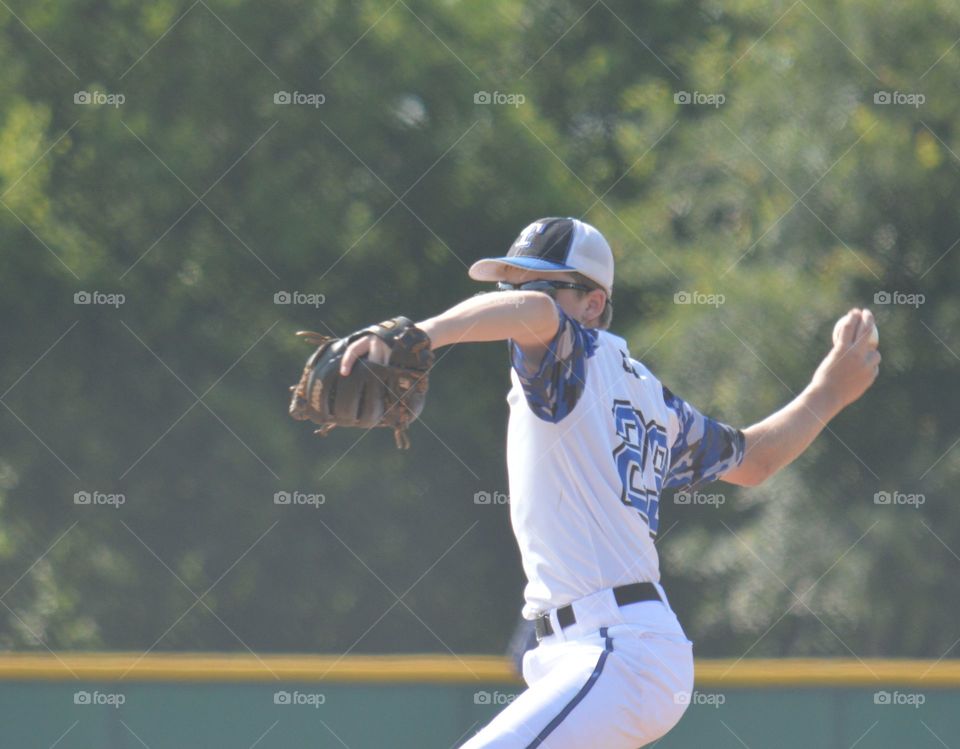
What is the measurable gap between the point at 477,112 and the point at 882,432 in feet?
8.17

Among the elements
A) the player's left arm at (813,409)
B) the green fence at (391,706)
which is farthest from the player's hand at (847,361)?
the green fence at (391,706)

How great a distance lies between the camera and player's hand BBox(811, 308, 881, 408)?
3.17 meters

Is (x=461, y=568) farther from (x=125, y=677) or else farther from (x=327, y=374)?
(x=327, y=374)

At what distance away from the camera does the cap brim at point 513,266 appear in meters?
2.56

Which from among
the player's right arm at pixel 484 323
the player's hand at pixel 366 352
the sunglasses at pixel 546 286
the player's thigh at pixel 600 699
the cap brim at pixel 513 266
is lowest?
the player's thigh at pixel 600 699

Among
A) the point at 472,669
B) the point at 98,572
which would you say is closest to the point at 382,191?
the point at 98,572

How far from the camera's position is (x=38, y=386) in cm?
641
